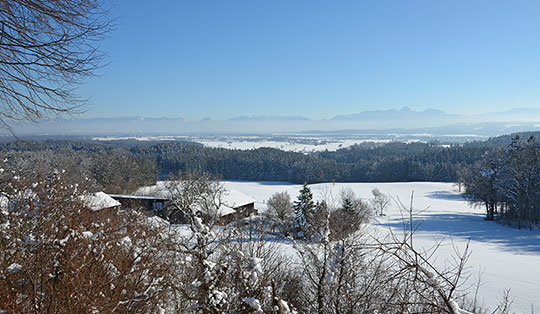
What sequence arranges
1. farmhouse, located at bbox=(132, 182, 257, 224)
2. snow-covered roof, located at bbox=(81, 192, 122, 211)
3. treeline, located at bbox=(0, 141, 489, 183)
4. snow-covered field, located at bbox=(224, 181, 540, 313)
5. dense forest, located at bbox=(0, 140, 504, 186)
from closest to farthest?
snow-covered field, located at bbox=(224, 181, 540, 313)
snow-covered roof, located at bbox=(81, 192, 122, 211)
farmhouse, located at bbox=(132, 182, 257, 224)
dense forest, located at bbox=(0, 140, 504, 186)
treeline, located at bbox=(0, 141, 489, 183)

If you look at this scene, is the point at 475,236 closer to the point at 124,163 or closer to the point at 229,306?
the point at 229,306

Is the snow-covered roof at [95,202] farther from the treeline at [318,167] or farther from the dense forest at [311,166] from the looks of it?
the dense forest at [311,166]

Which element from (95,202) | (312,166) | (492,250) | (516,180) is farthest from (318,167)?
(95,202)

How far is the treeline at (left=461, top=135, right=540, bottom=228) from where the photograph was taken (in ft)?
95.4

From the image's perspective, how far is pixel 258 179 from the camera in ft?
283

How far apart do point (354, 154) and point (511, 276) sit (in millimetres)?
104026

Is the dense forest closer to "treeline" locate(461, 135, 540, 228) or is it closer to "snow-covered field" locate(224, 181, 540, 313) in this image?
"snow-covered field" locate(224, 181, 540, 313)

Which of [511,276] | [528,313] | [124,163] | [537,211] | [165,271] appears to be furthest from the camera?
[124,163]

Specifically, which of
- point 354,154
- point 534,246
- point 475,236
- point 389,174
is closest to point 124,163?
point 475,236

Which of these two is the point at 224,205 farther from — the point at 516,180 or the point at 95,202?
the point at 516,180

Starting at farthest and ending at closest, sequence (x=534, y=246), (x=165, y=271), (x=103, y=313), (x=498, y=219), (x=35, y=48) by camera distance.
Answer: (x=498, y=219) → (x=534, y=246) → (x=165, y=271) → (x=35, y=48) → (x=103, y=313)

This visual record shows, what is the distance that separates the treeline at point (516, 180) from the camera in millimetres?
29078

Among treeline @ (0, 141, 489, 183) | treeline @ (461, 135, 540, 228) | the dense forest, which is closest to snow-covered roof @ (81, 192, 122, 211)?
treeline @ (461, 135, 540, 228)

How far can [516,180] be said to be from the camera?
29.5 metres
